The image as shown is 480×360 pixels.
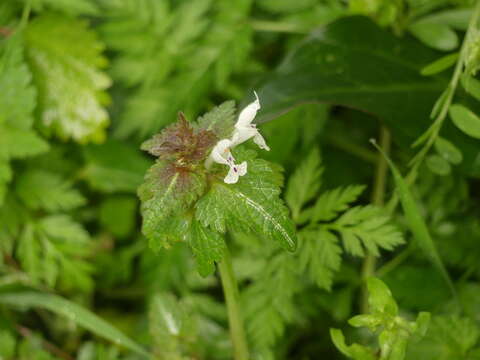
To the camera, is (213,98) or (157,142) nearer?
(157,142)

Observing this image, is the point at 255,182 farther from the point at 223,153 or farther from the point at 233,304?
the point at 233,304

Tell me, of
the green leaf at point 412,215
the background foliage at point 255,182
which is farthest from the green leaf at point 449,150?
the green leaf at point 412,215

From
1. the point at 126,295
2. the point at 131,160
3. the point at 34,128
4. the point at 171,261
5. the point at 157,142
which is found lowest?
the point at 126,295

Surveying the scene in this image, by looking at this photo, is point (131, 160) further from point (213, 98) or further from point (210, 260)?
point (210, 260)

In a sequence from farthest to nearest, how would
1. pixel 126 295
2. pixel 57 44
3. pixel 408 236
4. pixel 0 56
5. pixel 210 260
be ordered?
pixel 126 295 → pixel 57 44 → pixel 0 56 → pixel 408 236 → pixel 210 260

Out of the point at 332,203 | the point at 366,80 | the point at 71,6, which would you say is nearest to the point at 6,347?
the point at 332,203

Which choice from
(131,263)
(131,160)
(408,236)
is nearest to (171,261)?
(131,263)

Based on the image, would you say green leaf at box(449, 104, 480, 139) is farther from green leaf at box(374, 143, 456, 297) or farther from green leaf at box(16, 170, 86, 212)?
green leaf at box(16, 170, 86, 212)
